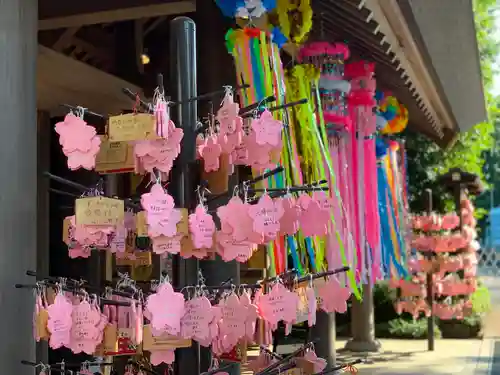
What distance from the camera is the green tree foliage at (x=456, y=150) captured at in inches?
422

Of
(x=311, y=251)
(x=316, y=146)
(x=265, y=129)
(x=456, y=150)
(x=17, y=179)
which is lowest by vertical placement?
(x=311, y=251)

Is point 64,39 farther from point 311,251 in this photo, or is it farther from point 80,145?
point 80,145

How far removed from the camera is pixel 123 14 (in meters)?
3.65

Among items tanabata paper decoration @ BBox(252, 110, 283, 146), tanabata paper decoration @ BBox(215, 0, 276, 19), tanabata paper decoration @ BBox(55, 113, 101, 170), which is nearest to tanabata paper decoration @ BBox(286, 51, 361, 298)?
tanabata paper decoration @ BBox(215, 0, 276, 19)

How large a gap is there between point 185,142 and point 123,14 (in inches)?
74.2

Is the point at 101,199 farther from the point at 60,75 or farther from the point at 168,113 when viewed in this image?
the point at 60,75

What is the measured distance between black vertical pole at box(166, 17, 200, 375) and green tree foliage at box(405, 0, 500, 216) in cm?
859

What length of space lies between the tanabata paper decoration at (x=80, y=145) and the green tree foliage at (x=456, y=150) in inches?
346

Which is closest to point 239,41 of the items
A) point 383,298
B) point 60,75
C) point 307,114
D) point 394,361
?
point 307,114

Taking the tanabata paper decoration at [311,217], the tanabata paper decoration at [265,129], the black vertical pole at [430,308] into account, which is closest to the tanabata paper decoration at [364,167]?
the tanabata paper decoration at [311,217]

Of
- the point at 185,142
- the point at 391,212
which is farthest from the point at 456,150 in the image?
the point at 185,142

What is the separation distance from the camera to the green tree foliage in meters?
10.7

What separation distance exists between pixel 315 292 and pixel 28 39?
123cm

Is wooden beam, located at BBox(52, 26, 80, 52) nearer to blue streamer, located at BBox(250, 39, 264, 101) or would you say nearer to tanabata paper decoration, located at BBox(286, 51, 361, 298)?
tanabata paper decoration, located at BBox(286, 51, 361, 298)
